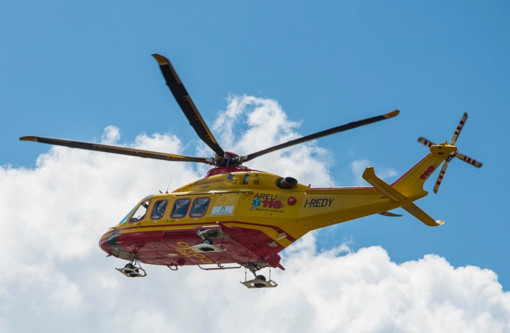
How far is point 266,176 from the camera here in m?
37.6

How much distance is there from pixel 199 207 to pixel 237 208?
1.96 meters

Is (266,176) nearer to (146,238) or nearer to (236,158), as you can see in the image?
(236,158)

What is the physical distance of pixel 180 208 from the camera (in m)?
38.7

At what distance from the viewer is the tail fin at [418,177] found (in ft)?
112

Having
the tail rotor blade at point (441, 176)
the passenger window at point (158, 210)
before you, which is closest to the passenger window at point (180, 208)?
the passenger window at point (158, 210)

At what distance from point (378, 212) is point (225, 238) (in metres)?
6.49

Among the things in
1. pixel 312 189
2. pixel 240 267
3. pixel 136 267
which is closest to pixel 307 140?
pixel 312 189

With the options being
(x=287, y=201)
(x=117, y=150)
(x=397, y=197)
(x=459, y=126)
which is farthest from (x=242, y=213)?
(x=459, y=126)

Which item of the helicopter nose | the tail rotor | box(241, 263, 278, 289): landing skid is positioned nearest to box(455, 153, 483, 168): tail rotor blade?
the tail rotor

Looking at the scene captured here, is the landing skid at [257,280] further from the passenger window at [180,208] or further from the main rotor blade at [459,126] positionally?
the main rotor blade at [459,126]

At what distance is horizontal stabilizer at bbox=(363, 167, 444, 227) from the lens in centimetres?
3331

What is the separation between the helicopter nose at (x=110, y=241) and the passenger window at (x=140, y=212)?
4.09 ft

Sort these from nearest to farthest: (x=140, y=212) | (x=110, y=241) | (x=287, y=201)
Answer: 1. (x=287, y=201)
2. (x=140, y=212)
3. (x=110, y=241)

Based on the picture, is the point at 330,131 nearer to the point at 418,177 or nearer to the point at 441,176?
the point at 418,177
